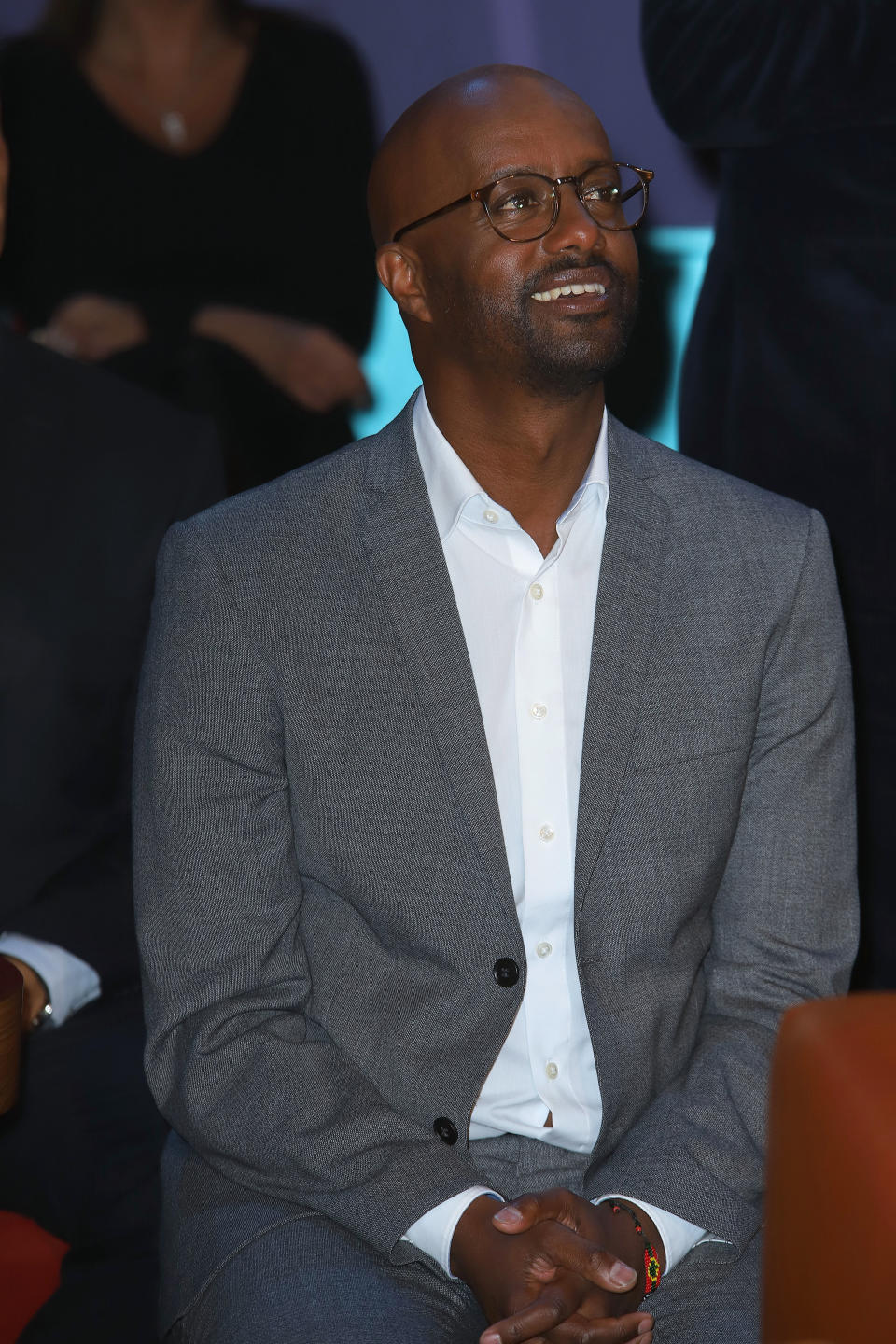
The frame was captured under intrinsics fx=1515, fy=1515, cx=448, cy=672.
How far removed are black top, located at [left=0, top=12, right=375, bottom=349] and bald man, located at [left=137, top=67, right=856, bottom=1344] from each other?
627mm

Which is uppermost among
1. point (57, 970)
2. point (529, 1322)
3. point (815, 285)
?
point (815, 285)

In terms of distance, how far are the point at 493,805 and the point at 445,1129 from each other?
0.32 metres

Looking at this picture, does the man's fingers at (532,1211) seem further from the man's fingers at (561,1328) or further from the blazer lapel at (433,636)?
the blazer lapel at (433,636)

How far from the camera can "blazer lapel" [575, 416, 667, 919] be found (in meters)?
1.54

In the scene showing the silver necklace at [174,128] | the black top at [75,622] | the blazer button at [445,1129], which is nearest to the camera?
the blazer button at [445,1129]

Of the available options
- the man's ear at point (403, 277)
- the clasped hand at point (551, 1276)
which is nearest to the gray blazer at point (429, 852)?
the clasped hand at point (551, 1276)

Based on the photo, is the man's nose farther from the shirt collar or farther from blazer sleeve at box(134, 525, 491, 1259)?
blazer sleeve at box(134, 525, 491, 1259)

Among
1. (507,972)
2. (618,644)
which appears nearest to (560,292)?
(618,644)

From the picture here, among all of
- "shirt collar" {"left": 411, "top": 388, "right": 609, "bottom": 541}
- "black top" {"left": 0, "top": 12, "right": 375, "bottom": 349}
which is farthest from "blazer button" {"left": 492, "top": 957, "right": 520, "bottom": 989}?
"black top" {"left": 0, "top": 12, "right": 375, "bottom": 349}

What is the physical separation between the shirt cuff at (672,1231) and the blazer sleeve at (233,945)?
16cm

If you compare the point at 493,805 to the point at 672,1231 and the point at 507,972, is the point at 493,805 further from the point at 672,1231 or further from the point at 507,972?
the point at 672,1231

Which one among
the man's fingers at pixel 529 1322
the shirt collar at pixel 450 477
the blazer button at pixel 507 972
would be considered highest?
the shirt collar at pixel 450 477

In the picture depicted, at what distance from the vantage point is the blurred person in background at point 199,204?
2.17m

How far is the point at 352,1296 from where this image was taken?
1357 mm
